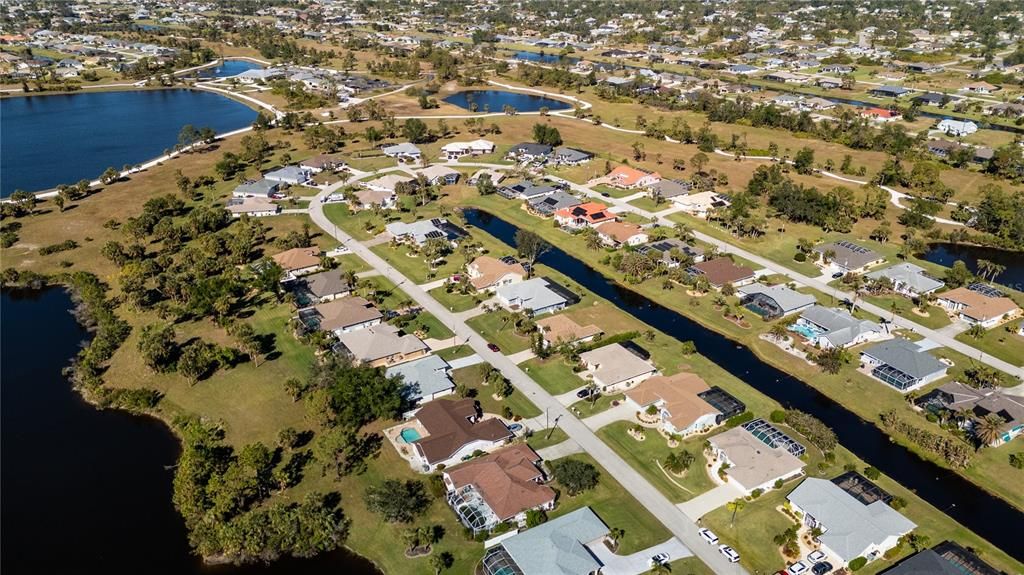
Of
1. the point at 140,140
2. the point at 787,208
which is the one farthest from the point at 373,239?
the point at 140,140

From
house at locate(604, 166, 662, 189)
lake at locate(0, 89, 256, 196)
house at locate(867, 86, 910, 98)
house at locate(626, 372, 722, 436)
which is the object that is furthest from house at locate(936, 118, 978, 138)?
lake at locate(0, 89, 256, 196)

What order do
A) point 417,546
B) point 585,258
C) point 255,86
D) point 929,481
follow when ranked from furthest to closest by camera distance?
point 255,86, point 585,258, point 929,481, point 417,546

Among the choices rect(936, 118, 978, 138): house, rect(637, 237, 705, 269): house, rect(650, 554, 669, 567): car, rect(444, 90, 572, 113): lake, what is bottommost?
rect(650, 554, 669, 567): car

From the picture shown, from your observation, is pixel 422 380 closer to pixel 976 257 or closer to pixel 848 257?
→ pixel 848 257

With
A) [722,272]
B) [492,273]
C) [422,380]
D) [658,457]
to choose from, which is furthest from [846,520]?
[492,273]

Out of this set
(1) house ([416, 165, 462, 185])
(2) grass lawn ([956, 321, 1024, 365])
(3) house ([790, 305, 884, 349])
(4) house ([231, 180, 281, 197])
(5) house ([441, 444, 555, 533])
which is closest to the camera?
(5) house ([441, 444, 555, 533])

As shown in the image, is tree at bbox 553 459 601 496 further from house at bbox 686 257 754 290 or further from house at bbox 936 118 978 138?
house at bbox 936 118 978 138

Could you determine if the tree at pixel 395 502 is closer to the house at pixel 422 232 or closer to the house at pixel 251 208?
the house at pixel 422 232

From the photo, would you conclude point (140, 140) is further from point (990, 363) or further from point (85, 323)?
point (990, 363)
